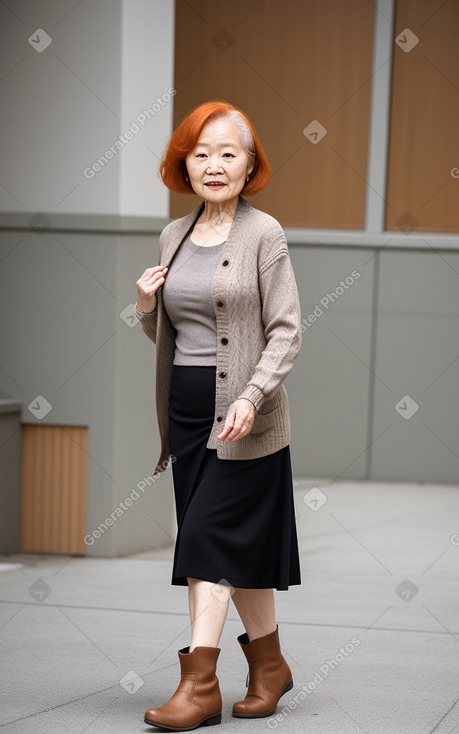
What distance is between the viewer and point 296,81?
7.82 meters

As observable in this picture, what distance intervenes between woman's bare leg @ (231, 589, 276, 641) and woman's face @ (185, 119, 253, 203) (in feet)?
3.70

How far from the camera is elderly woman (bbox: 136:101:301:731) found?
306 cm

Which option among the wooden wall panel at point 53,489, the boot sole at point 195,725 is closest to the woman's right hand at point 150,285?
the boot sole at point 195,725

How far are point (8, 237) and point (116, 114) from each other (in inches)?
30.8

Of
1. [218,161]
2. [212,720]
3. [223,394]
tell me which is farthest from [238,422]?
[212,720]

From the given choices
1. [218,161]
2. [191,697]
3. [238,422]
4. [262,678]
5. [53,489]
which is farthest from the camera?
[53,489]

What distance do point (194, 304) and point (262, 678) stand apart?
1.11 meters

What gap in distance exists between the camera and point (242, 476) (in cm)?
312

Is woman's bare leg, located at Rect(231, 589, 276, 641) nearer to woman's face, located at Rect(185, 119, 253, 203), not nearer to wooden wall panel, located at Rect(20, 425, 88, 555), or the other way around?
woman's face, located at Rect(185, 119, 253, 203)

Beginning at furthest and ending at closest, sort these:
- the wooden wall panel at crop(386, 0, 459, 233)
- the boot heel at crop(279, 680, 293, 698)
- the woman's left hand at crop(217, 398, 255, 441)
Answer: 1. the wooden wall panel at crop(386, 0, 459, 233)
2. the boot heel at crop(279, 680, 293, 698)
3. the woman's left hand at crop(217, 398, 255, 441)

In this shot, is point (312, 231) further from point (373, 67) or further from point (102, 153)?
point (102, 153)

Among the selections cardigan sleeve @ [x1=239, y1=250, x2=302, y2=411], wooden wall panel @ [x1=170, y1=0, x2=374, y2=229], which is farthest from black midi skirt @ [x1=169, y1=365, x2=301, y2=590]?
wooden wall panel @ [x1=170, y1=0, x2=374, y2=229]

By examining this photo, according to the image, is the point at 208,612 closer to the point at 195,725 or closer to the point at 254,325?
the point at 195,725

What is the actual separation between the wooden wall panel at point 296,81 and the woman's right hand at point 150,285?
4.60 meters
